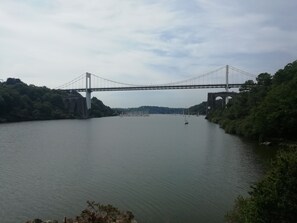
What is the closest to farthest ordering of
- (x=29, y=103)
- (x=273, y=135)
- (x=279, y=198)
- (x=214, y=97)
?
(x=279, y=198), (x=273, y=135), (x=29, y=103), (x=214, y=97)

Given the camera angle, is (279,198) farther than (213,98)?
No

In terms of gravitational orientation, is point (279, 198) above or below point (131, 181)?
above

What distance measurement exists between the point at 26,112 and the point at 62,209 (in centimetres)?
8420

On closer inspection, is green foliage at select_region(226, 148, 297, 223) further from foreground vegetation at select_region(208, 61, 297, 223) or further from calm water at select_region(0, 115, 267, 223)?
calm water at select_region(0, 115, 267, 223)

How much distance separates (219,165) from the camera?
90.2ft

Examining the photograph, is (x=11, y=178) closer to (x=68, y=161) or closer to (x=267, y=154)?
(x=68, y=161)

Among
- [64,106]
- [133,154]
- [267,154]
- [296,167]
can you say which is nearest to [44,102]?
[64,106]

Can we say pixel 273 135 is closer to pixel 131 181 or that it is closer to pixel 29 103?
pixel 131 181

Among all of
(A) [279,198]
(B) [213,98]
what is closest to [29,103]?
(B) [213,98]

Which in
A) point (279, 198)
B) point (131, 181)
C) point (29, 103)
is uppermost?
point (29, 103)

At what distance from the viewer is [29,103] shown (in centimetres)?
10150

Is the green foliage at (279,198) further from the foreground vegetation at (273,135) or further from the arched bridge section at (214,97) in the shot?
the arched bridge section at (214,97)

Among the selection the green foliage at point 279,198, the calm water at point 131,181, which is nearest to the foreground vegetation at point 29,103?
the calm water at point 131,181

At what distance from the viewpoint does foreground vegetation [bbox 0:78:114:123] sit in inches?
3551
